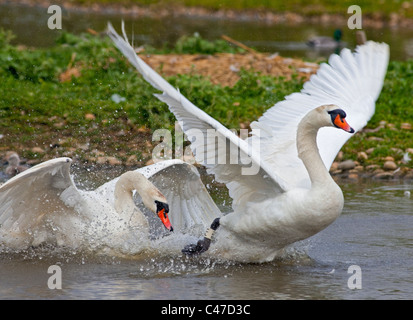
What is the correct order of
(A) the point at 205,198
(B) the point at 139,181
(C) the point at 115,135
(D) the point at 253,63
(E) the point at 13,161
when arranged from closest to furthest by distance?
(B) the point at 139,181 → (A) the point at 205,198 → (E) the point at 13,161 → (C) the point at 115,135 → (D) the point at 253,63

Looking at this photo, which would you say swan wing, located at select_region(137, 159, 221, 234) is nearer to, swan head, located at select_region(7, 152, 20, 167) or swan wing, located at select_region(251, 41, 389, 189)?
swan wing, located at select_region(251, 41, 389, 189)

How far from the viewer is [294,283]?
5.99 meters

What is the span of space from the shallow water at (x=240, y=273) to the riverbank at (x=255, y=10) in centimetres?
1914

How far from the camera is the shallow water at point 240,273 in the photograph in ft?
18.7

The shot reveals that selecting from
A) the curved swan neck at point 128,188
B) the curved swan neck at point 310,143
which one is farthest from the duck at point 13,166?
the curved swan neck at point 310,143

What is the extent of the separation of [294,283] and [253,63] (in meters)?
7.17

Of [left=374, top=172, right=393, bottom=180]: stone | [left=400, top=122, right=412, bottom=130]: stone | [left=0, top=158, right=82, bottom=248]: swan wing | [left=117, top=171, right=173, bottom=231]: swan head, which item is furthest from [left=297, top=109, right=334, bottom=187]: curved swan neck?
[left=400, top=122, right=412, bottom=130]: stone

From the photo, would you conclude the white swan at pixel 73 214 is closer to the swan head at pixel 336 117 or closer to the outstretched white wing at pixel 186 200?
the outstretched white wing at pixel 186 200

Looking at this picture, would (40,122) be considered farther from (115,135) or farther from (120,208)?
(120,208)

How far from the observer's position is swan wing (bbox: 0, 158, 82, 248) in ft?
19.8
